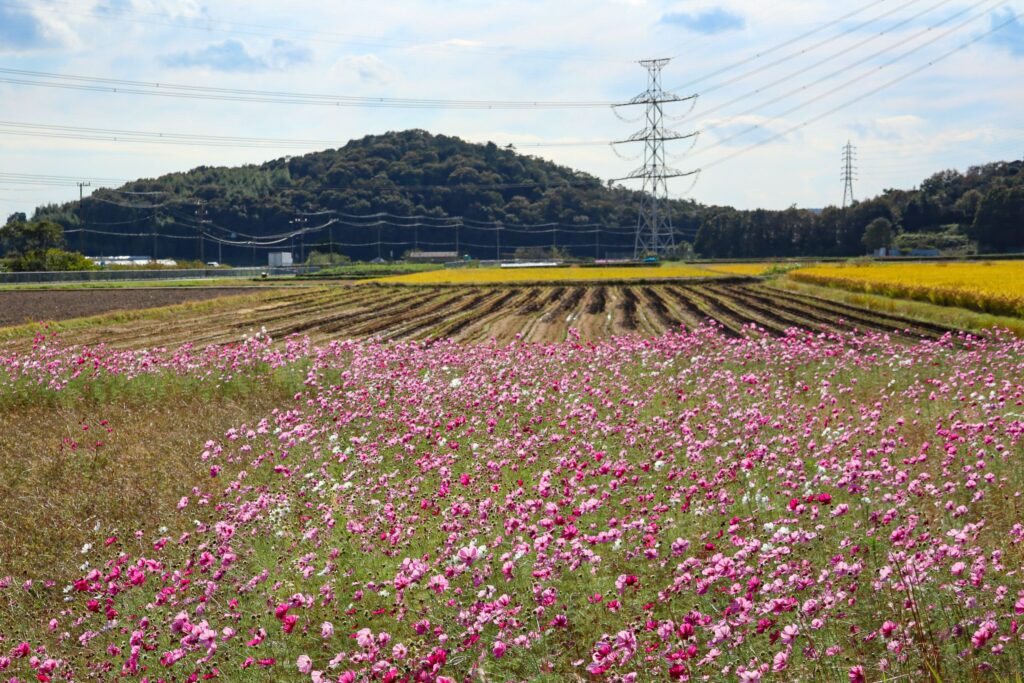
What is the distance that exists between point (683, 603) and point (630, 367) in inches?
421

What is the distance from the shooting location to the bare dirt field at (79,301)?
44656 mm

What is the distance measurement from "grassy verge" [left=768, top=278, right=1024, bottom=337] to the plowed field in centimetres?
106

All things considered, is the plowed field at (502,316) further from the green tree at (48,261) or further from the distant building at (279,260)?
the distant building at (279,260)

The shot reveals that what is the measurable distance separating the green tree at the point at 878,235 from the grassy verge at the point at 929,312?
78688mm

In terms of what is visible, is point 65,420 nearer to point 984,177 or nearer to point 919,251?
point 919,251

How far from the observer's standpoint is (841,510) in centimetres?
583

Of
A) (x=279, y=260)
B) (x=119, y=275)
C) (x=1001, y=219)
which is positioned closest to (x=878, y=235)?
(x=1001, y=219)

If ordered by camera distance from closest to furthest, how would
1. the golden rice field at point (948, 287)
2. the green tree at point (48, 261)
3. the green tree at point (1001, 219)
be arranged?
the golden rice field at point (948, 287), the green tree at point (48, 261), the green tree at point (1001, 219)

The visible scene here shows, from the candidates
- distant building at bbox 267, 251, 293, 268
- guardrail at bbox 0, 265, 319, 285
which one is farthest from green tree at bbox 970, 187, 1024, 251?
distant building at bbox 267, 251, 293, 268

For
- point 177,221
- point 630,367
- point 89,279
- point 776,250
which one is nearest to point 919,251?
point 776,250

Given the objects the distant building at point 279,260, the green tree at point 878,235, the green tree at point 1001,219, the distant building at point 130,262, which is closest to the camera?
the distant building at point 130,262

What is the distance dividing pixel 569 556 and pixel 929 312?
32.4 metres

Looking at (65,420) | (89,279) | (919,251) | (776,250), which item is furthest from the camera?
(776,250)

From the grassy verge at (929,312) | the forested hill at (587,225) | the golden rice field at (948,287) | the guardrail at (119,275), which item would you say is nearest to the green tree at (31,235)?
the guardrail at (119,275)
